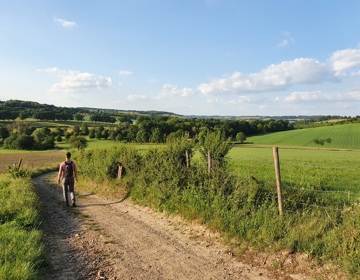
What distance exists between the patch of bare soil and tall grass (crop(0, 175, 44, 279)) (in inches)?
15.1

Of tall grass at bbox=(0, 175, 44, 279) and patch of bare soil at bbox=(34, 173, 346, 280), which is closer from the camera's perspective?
tall grass at bbox=(0, 175, 44, 279)

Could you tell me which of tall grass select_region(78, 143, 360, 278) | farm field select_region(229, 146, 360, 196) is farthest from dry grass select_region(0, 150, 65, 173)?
tall grass select_region(78, 143, 360, 278)

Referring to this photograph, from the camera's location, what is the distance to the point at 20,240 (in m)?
6.50

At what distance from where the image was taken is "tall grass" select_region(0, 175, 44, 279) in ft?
16.8

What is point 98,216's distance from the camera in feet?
32.6

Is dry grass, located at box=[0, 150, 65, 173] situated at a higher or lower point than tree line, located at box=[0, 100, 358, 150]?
lower

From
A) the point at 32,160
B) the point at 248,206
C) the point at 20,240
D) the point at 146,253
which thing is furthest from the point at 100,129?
the point at 146,253

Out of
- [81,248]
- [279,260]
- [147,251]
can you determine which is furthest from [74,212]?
[279,260]

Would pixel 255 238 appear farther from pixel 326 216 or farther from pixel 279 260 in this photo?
pixel 326 216

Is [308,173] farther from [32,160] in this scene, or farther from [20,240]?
[32,160]

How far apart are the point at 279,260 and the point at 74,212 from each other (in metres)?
7.60

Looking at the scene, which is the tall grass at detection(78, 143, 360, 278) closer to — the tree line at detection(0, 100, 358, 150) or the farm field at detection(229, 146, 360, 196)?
the farm field at detection(229, 146, 360, 196)

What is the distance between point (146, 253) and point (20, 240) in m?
2.92

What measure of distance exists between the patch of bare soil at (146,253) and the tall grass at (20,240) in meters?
0.38
